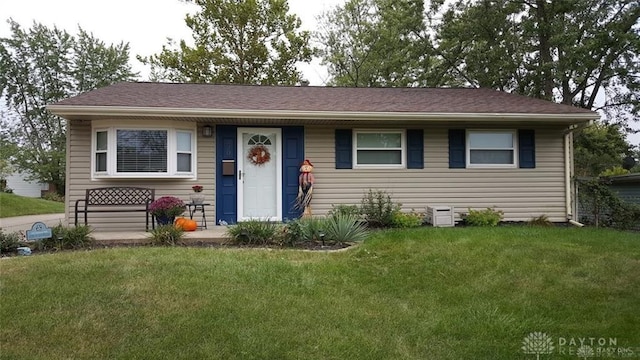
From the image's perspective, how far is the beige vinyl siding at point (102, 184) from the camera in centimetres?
795

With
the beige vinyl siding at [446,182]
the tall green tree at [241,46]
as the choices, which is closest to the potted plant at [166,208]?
the beige vinyl siding at [446,182]

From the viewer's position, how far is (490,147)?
905 centimetres

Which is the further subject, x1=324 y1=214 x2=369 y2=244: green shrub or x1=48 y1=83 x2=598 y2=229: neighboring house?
x1=48 y1=83 x2=598 y2=229: neighboring house

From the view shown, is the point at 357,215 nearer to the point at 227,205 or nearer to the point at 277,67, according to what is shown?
the point at 227,205

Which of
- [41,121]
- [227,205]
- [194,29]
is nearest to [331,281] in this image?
[227,205]

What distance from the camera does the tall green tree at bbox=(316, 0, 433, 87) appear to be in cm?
1786

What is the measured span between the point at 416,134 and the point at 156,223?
538 centimetres

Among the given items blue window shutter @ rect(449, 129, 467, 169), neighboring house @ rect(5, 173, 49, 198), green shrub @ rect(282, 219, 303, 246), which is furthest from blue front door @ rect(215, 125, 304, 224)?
neighboring house @ rect(5, 173, 49, 198)

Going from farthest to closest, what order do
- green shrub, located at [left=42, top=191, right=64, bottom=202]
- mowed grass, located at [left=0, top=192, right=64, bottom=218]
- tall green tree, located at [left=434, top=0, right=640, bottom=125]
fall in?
green shrub, located at [left=42, top=191, right=64, bottom=202] < tall green tree, located at [left=434, top=0, right=640, bottom=125] < mowed grass, located at [left=0, top=192, right=64, bottom=218]

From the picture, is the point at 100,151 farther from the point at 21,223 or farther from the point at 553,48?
the point at 553,48

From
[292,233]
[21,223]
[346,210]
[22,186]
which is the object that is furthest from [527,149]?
[22,186]

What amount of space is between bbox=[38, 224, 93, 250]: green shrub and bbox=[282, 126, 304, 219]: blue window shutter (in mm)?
3759

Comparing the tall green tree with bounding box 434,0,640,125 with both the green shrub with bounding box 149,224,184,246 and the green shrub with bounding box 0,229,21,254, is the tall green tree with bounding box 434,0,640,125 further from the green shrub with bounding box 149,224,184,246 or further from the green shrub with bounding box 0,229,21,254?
the green shrub with bounding box 0,229,21,254

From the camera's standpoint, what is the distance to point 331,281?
174 inches
